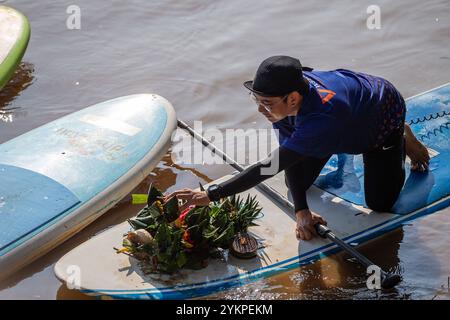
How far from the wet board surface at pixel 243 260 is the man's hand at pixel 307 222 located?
4 centimetres

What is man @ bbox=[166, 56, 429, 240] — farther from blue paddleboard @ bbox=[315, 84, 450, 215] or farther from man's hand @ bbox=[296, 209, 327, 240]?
blue paddleboard @ bbox=[315, 84, 450, 215]

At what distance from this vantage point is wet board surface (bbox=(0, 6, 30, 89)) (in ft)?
18.6

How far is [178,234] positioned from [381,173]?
1.25 metres

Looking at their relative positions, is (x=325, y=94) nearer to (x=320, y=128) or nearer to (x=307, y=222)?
(x=320, y=128)

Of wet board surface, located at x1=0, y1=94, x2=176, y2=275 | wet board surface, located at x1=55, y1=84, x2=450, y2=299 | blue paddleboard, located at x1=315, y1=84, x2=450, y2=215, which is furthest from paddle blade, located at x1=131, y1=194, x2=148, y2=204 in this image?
blue paddleboard, located at x1=315, y1=84, x2=450, y2=215

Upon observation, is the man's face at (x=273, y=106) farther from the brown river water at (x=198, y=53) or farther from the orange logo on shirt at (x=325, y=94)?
the brown river water at (x=198, y=53)

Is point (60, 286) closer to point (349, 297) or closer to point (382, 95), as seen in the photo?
point (349, 297)

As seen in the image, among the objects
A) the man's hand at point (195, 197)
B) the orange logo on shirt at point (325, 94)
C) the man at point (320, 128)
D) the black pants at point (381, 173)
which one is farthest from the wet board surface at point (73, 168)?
the orange logo on shirt at point (325, 94)

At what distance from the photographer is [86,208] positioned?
403 centimetres

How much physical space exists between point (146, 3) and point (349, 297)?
497cm

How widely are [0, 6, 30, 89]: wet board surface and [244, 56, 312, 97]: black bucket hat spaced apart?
3214mm

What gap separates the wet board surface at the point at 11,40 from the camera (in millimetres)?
5660

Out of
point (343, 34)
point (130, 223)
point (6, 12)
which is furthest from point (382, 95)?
point (6, 12)

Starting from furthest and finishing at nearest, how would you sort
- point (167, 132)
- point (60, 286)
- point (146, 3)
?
1. point (146, 3)
2. point (167, 132)
3. point (60, 286)
